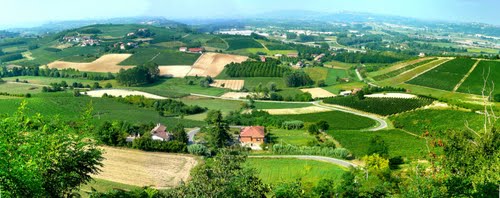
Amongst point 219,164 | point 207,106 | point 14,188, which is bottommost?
point 207,106

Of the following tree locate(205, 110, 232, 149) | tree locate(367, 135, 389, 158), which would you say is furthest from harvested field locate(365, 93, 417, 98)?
tree locate(205, 110, 232, 149)

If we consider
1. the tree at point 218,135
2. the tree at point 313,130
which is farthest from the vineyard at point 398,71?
the tree at point 218,135

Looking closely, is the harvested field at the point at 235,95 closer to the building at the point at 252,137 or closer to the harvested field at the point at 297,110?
the harvested field at the point at 297,110

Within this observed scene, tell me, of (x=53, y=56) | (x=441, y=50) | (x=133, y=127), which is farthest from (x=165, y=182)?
(x=441, y=50)

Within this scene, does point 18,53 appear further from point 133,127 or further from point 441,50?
point 441,50

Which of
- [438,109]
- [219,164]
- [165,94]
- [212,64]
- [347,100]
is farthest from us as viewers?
[212,64]

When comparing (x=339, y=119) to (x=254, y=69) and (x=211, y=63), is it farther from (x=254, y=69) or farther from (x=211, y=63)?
(x=211, y=63)

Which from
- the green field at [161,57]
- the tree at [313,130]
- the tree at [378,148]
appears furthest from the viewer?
the green field at [161,57]
